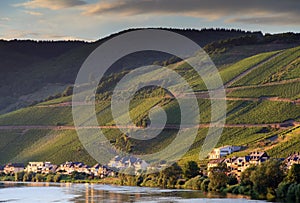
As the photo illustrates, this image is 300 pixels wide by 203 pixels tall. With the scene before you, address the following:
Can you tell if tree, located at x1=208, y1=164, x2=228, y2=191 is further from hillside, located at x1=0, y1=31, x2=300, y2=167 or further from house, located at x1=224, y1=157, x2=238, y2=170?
hillside, located at x1=0, y1=31, x2=300, y2=167

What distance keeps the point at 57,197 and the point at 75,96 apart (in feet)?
372

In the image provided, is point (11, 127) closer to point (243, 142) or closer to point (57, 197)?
point (243, 142)

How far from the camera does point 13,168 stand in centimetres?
14788

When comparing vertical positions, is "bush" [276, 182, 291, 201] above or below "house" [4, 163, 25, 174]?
above

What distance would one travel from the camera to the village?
92.1m

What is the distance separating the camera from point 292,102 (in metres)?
123

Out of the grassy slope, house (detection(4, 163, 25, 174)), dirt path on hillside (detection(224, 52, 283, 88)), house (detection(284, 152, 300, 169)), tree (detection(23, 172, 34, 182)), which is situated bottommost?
tree (detection(23, 172, 34, 182))

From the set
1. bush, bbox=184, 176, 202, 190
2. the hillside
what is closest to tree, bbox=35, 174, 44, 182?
the hillside

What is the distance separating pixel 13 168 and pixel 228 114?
143ft

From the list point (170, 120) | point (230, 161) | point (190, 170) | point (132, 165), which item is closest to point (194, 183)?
point (190, 170)

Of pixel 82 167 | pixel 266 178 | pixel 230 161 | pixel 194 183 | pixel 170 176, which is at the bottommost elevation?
pixel 82 167

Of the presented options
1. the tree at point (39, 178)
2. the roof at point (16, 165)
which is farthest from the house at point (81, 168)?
the roof at point (16, 165)

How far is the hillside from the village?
2694mm

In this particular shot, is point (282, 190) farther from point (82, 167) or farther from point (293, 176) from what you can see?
point (82, 167)
